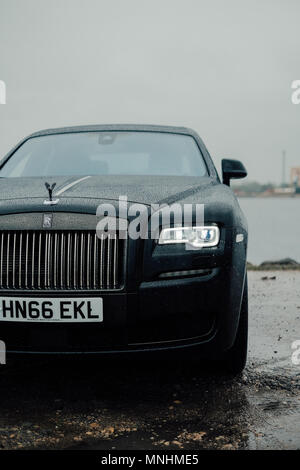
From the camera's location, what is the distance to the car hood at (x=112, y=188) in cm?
277

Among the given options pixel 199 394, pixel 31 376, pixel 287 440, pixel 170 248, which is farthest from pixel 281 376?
pixel 31 376

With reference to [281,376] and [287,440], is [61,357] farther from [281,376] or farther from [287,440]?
[281,376]

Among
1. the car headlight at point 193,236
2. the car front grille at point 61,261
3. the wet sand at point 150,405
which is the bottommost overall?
the wet sand at point 150,405

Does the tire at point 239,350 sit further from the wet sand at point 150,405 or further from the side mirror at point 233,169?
the side mirror at point 233,169

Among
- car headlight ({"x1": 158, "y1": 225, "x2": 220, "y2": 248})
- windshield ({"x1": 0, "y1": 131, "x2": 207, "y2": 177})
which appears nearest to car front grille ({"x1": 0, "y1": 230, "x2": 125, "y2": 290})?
car headlight ({"x1": 158, "y1": 225, "x2": 220, "y2": 248})

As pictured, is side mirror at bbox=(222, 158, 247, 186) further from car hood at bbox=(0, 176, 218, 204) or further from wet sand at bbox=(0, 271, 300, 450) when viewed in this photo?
wet sand at bbox=(0, 271, 300, 450)

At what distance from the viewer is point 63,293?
249 cm

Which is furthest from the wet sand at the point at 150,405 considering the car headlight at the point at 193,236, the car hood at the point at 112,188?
the car hood at the point at 112,188

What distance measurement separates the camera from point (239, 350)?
3023mm

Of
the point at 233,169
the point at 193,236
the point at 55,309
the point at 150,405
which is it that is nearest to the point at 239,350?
the point at 150,405

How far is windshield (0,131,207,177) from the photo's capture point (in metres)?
3.90

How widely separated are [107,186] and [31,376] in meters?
1.23

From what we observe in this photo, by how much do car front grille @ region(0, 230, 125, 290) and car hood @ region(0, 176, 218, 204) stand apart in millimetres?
273

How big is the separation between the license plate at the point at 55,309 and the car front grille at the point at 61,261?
0.07 m
